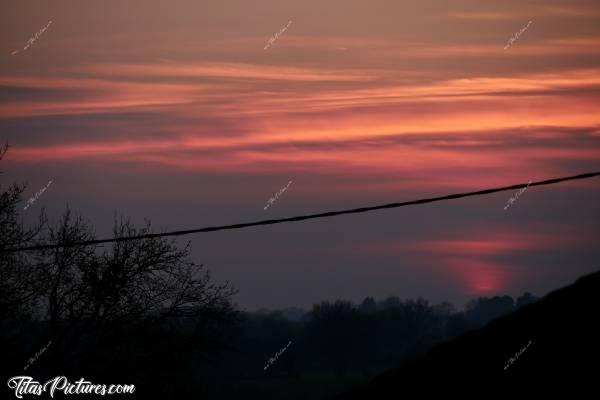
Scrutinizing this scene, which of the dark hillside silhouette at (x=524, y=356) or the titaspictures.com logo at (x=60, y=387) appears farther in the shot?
the titaspictures.com logo at (x=60, y=387)

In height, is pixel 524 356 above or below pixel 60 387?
below

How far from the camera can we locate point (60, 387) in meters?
28.7

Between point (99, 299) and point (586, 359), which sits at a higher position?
point (99, 299)

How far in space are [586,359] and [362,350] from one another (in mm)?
109764

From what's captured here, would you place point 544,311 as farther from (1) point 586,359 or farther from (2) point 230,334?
(2) point 230,334

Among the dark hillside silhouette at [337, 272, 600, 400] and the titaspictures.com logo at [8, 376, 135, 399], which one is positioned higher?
the titaspictures.com logo at [8, 376, 135, 399]

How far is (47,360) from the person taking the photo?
30000 mm

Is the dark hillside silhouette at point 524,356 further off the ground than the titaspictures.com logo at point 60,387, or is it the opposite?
the titaspictures.com logo at point 60,387

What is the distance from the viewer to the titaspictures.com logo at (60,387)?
2708 cm

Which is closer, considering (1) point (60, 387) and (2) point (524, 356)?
(2) point (524, 356)

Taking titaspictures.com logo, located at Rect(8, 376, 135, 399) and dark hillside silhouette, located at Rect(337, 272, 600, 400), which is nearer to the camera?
dark hillside silhouette, located at Rect(337, 272, 600, 400)

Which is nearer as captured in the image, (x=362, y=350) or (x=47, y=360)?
(x=47, y=360)

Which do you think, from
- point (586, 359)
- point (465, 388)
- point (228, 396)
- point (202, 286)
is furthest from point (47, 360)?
point (228, 396)

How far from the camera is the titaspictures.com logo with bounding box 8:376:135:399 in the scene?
2708 cm
